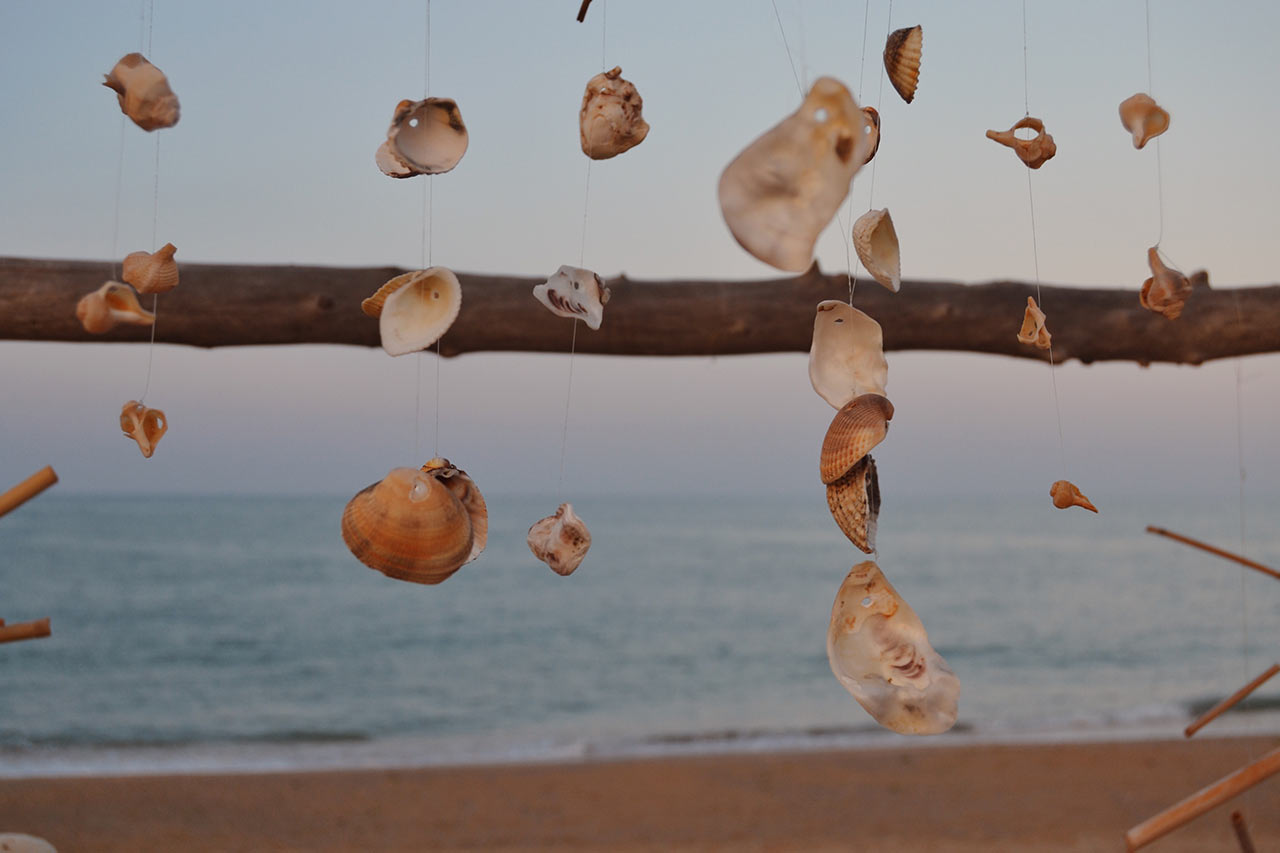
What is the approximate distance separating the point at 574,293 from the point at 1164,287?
69cm

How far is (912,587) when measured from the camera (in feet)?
52.2

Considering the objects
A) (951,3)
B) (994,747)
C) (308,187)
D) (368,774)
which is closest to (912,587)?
(994,747)

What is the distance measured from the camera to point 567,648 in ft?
39.5

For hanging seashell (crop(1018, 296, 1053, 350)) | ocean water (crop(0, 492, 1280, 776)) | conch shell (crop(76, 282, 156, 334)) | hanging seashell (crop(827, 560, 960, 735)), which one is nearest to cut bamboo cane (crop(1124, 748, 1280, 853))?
hanging seashell (crop(827, 560, 960, 735))

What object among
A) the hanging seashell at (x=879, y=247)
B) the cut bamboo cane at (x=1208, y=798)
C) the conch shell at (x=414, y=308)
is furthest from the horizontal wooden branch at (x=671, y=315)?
the cut bamboo cane at (x=1208, y=798)

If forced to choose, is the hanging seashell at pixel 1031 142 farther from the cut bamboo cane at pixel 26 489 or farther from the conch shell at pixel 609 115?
the cut bamboo cane at pixel 26 489

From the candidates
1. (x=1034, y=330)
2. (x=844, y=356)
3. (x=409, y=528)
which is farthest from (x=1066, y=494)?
(x=409, y=528)

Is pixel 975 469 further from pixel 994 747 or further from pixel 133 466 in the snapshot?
pixel 133 466

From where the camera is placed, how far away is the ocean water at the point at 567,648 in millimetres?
7789

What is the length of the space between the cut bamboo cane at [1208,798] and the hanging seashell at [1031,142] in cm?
70

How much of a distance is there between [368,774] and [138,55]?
4.72 meters

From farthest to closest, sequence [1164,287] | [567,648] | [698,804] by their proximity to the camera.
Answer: [567,648], [698,804], [1164,287]

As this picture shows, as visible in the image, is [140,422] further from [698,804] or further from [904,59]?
[698,804]

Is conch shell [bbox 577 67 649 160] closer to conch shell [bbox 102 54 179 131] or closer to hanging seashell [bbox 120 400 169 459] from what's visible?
conch shell [bbox 102 54 179 131]
